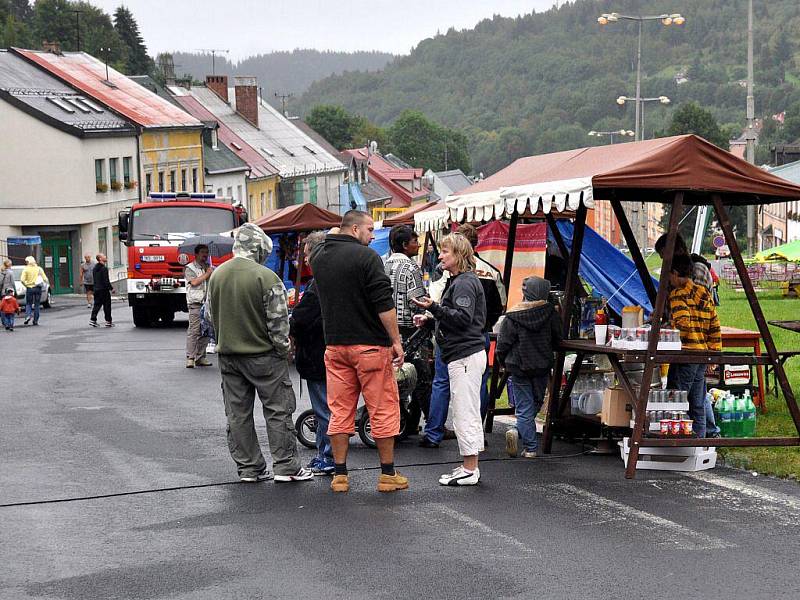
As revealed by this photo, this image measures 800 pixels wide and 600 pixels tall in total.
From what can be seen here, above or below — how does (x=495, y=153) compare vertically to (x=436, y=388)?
above

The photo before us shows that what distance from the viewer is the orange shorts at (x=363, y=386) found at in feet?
30.0

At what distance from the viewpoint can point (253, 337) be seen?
9.50 metres

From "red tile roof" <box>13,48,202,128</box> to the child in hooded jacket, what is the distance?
53183mm

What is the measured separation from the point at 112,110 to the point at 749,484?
5533 centimetres

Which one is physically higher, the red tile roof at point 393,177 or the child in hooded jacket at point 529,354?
the red tile roof at point 393,177

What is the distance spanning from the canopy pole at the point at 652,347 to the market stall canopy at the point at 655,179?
250 millimetres

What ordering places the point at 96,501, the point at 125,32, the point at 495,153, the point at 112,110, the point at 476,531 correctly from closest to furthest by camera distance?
the point at 476,531, the point at 96,501, the point at 112,110, the point at 125,32, the point at 495,153

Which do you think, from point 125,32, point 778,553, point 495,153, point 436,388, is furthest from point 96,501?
point 495,153

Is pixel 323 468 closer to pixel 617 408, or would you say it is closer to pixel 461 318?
pixel 461 318

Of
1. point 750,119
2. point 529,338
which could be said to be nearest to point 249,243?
point 529,338

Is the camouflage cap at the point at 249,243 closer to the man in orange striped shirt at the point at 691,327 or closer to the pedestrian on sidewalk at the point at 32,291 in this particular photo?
the man in orange striped shirt at the point at 691,327

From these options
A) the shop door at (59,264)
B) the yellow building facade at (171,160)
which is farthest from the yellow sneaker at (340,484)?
the yellow building facade at (171,160)

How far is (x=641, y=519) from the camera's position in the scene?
26.8 feet

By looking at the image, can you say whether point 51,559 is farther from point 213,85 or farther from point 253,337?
point 213,85
